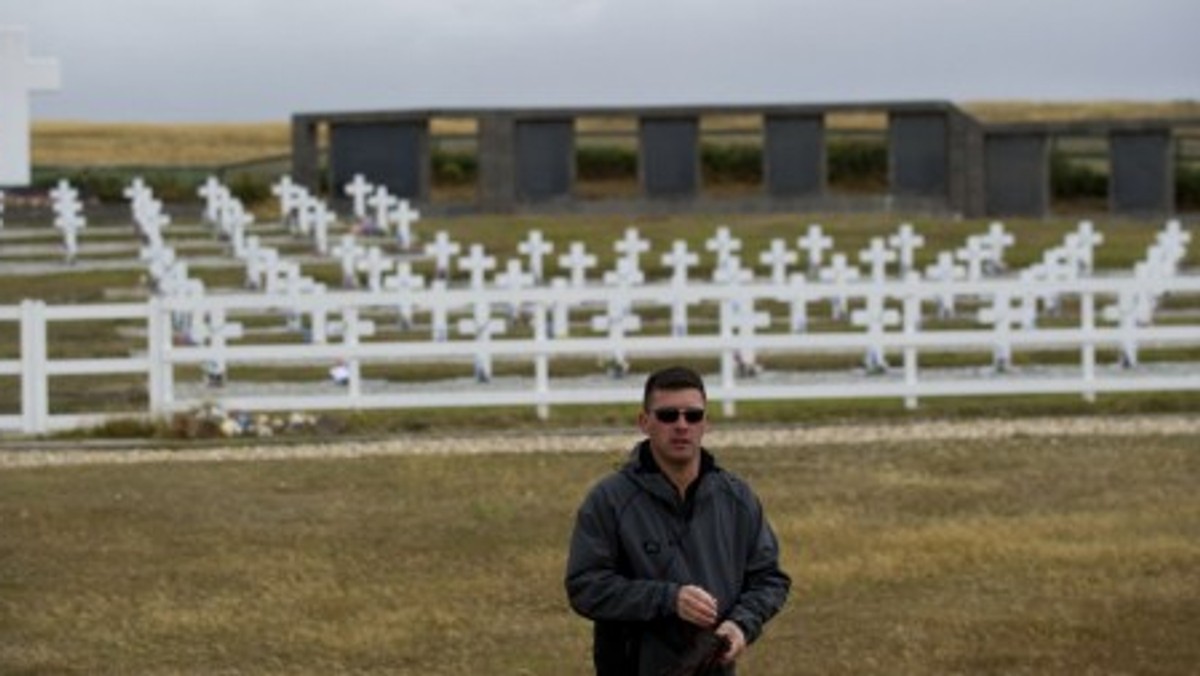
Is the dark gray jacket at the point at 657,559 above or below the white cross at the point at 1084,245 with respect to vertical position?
below

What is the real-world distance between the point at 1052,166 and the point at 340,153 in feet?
48.8

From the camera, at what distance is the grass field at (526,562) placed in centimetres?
1476

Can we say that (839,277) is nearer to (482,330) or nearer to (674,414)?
(482,330)

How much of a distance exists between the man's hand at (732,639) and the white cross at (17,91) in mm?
8401

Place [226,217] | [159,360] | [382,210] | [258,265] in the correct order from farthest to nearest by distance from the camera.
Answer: [382,210] → [226,217] → [258,265] → [159,360]

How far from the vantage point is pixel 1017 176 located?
58875mm

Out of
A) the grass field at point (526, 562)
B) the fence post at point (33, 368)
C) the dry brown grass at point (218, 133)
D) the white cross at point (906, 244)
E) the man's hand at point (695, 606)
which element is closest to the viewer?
the man's hand at point (695, 606)

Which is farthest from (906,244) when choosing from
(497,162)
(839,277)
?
(497,162)

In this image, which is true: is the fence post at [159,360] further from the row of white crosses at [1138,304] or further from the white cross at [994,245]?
the white cross at [994,245]

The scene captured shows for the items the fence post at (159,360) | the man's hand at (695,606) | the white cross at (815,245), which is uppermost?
the white cross at (815,245)

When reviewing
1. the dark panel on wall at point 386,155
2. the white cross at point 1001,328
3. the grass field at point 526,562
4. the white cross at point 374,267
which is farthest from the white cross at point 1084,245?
the grass field at point 526,562

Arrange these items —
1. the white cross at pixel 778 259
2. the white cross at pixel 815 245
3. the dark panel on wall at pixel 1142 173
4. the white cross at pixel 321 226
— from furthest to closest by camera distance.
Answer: the dark panel on wall at pixel 1142 173 → the white cross at pixel 321 226 → the white cross at pixel 815 245 → the white cross at pixel 778 259

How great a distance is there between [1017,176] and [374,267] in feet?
64.0

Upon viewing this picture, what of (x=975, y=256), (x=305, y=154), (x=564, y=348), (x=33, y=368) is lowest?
(x=33, y=368)
